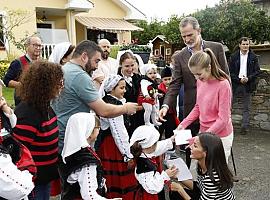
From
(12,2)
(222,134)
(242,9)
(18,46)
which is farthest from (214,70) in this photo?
(12,2)

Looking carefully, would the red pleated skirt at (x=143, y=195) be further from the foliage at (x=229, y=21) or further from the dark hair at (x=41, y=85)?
the foliage at (x=229, y=21)

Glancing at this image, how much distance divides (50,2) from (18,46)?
4.38 m

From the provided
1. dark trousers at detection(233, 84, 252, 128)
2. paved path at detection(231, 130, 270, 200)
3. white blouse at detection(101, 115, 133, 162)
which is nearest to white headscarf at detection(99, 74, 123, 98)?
white blouse at detection(101, 115, 133, 162)

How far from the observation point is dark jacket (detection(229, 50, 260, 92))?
7.59 m

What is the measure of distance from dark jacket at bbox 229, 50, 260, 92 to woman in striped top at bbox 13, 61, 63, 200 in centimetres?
556

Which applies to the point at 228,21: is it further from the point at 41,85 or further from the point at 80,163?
the point at 80,163

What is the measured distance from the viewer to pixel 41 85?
2.79 m

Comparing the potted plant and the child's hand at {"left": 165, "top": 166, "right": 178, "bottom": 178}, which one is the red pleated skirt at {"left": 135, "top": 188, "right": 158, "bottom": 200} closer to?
the child's hand at {"left": 165, "top": 166, "right": 178, "bottom": 178}

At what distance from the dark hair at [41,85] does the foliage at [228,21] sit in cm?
921

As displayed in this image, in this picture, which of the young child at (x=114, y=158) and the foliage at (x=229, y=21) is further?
the foliage at (x=229, y=21)

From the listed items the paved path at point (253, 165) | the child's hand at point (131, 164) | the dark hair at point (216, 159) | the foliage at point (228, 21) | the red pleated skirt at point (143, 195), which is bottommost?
the paved path at point (253, 165)

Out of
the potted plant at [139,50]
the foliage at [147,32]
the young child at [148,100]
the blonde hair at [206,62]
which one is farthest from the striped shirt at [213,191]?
the foliage at [147,32]

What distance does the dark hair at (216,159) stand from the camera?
10.1 feet

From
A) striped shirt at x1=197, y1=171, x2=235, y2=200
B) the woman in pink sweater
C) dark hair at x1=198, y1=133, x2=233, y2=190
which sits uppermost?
the woman in pink sweater
